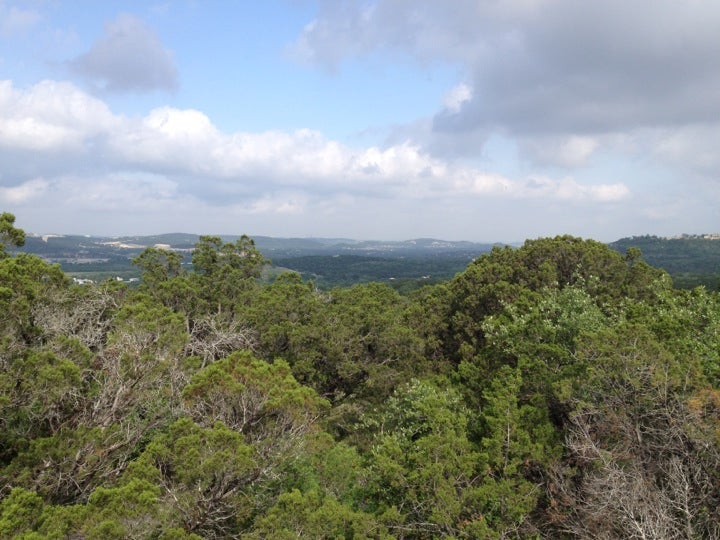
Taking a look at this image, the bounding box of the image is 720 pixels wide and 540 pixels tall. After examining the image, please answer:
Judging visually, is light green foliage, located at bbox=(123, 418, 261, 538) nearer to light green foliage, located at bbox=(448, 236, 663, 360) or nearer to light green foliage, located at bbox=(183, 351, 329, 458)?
light green foliage, located at bbox=(183, 351, 329, 458)

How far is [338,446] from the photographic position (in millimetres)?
12492

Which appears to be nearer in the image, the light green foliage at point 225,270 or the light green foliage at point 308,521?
the light green foliage at point 308,521

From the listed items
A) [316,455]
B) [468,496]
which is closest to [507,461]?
[468,496]

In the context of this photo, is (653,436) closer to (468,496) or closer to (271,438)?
(468,496)

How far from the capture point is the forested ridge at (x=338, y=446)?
28.9 feet

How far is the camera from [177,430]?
9.37 meters

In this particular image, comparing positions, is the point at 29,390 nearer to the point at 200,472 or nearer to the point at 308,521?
the point at 200,472

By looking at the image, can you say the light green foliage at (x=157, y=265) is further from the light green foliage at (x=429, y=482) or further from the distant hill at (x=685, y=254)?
the distant hill at (x=685, y=254)

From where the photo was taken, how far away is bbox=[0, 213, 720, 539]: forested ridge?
28.9 feet

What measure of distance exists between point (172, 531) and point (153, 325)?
6062 mm

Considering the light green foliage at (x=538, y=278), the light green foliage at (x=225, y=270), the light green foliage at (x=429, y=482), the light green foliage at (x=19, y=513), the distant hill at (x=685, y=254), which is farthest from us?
the distant hill at (x=685, y=254)

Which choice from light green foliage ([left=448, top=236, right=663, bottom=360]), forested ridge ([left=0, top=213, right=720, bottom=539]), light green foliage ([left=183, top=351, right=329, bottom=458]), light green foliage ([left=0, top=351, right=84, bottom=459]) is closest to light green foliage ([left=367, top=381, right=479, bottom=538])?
forested ridge ([left=0, top=213, right=720, bottom=539])

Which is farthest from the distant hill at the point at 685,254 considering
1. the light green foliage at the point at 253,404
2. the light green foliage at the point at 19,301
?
the light green foliage at the point at 19,301

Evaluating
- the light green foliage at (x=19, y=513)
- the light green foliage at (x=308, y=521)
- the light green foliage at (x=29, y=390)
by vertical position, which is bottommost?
the light green foliage at (x=308, y=521)
